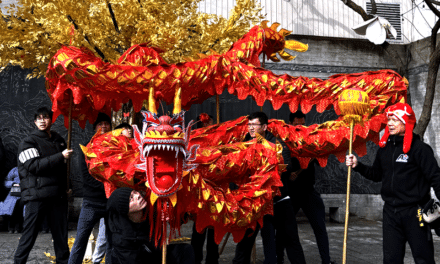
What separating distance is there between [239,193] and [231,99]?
17.8 feet

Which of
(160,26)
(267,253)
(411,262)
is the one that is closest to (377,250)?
(411,262)

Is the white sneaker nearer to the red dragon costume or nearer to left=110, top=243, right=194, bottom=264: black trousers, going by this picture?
the red dragon costume

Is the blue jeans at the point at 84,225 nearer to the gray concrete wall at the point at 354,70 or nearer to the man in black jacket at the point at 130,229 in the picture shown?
the man in black jacket at the point at 130,229

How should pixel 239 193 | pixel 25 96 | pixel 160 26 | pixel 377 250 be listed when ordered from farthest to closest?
pixel 25 96
pixel 377 250
pixel 160 26
pixel 239 193

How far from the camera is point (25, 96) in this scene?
26.7 ft

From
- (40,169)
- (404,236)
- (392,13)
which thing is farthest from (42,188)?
(392,13)

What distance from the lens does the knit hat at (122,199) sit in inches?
123

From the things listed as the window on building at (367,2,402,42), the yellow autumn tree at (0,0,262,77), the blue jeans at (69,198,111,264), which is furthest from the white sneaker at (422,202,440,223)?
the window on building at (367,2,402,42)

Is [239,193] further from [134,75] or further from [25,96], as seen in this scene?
[25,96]

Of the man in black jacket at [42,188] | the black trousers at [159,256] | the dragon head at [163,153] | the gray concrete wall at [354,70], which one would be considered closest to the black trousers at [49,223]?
→ the man in black jacket at [42,188]

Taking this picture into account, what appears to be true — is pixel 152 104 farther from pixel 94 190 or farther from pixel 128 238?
pixel 94 190

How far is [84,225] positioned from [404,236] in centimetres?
297

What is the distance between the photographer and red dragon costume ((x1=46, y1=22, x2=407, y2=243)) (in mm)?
3066

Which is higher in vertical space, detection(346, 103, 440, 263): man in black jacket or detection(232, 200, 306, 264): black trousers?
detection(346, 103, 440, 263): man in black jacket
